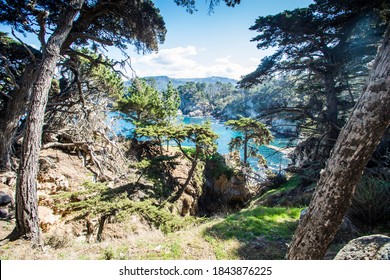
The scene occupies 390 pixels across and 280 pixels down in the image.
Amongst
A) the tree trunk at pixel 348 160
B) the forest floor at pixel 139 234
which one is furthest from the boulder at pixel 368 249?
the forest floor at pixel 139 234

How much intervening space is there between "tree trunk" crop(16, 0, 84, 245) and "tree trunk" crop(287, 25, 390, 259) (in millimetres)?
4832

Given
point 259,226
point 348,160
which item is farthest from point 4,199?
point 348,160

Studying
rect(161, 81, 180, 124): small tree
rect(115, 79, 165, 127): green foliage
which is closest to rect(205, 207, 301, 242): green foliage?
rect(115, 79, 165, 127): green foliage

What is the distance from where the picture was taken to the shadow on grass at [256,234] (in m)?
4.01

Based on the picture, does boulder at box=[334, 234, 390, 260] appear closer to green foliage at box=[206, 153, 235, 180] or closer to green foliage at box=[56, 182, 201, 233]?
green foliage at box=[56, 182, 201, 233]

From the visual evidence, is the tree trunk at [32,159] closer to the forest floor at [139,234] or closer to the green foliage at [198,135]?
the forest floor at [139,234]

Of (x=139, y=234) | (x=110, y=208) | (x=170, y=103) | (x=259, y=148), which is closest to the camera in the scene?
(x=139, y=234)

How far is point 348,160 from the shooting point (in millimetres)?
2072

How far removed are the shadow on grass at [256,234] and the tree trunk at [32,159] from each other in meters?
3.71

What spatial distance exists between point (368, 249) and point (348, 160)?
0.86m

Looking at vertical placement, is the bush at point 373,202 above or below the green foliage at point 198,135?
below

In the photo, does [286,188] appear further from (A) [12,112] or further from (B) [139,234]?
(A) [12,112]
